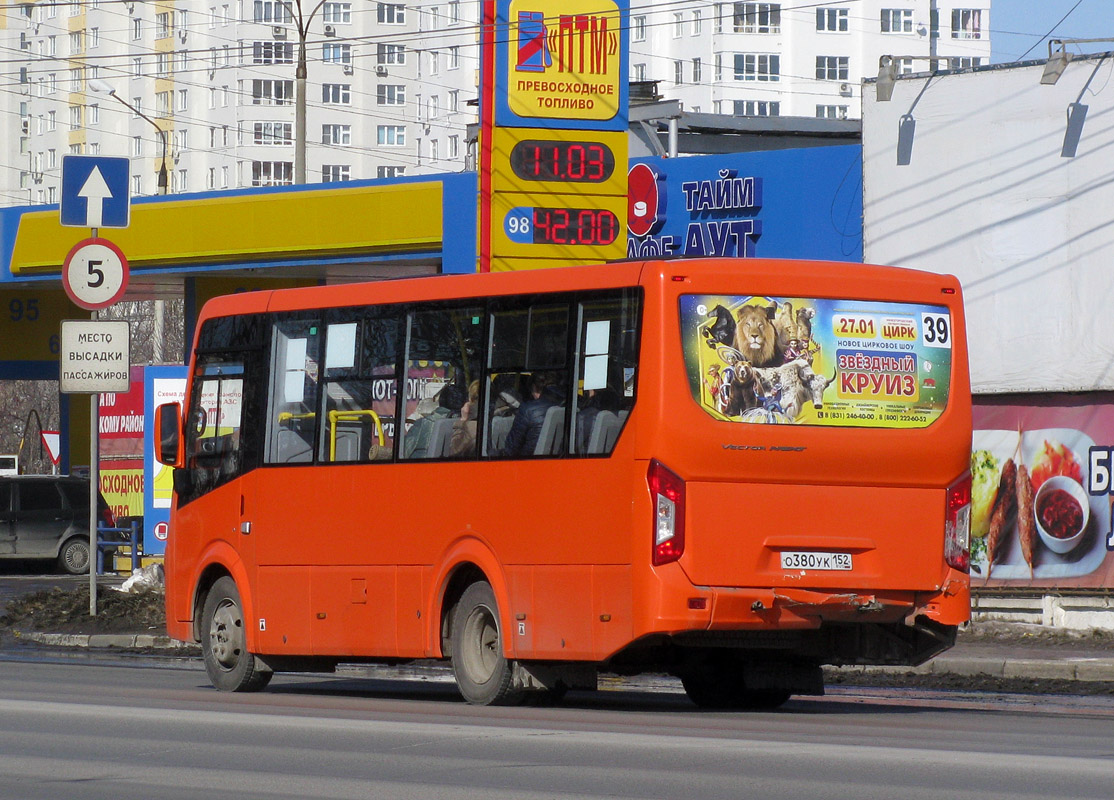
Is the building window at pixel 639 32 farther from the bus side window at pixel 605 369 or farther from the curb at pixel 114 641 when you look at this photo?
the bus side window at pixel 605 369

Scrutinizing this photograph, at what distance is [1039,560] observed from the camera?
72.7 ft

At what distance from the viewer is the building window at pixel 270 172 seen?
126 meters

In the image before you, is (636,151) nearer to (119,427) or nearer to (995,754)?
(119,427)

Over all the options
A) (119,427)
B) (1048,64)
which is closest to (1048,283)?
(1048,64)

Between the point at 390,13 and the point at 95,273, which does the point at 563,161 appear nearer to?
the point at 95,273

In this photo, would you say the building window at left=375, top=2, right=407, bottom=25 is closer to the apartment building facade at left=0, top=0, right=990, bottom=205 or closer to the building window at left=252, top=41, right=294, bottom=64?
the apartment building facade at left=0, top=0, right=990, bottom=205

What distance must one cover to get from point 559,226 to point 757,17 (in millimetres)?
101062

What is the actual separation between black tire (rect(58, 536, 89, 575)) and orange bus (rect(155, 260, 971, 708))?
2224cm

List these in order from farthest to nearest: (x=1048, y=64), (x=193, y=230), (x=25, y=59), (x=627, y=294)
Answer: (x=25, y=59) < (x=193, y=230) < (x=1048, y=64) < (x=627, y=294)

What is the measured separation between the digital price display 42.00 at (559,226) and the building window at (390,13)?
110775 millimetres

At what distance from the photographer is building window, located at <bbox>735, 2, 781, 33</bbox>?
399ft

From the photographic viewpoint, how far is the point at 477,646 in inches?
533

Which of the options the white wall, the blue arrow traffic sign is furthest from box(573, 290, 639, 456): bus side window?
the white wall

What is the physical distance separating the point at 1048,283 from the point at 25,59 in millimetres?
128609
